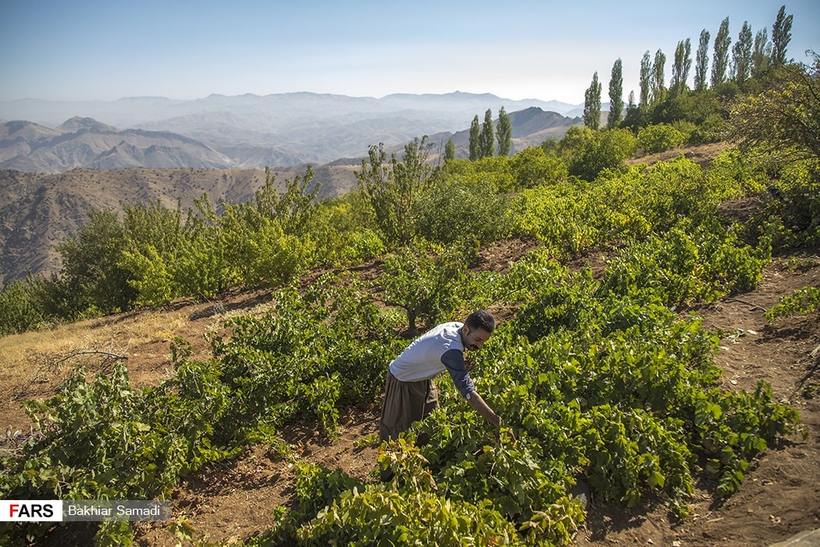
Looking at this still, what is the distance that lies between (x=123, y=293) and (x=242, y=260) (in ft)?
32.8

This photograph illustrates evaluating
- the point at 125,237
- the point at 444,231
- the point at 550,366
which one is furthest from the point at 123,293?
the point at 550,366

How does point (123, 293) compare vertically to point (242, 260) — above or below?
below

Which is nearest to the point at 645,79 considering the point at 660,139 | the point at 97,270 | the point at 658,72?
the point at 658,72

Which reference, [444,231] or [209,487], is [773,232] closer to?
[444,231]

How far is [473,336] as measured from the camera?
4.00m

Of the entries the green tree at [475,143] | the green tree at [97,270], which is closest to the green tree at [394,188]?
the green tree at [97,270]

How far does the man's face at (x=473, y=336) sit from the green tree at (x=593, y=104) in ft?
204

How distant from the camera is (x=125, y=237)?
22.2m

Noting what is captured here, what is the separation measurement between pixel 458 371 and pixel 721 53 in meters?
79.8

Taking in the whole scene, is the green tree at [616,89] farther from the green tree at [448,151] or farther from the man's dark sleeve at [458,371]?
the man's dark sleeve at [458,371]

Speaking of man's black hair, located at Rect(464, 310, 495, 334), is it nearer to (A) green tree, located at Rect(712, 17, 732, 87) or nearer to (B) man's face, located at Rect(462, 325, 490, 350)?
(B) man's face, located at Rect(462, 325, 490, 350)

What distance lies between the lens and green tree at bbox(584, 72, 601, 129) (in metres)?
60.0

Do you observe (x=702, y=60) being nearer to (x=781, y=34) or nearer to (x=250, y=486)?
(x=781, y=34)

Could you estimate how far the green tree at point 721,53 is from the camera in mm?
63750
